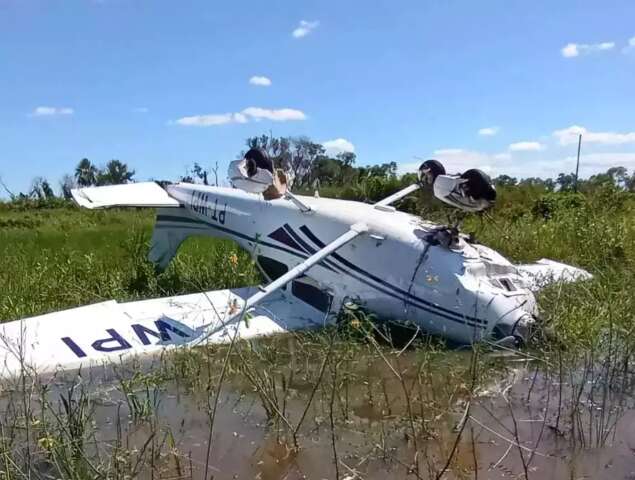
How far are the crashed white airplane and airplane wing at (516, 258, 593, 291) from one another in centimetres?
2

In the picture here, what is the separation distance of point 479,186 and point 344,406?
2.77 metres

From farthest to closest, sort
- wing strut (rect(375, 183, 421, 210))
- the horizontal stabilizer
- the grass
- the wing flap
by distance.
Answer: the horizontal stabilizer, wing strut (rect(375, 183, 421, 210)), the wing flap, the grass

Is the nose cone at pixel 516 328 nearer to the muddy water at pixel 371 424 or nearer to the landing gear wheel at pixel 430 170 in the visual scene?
the muddy water at pixel 371 424

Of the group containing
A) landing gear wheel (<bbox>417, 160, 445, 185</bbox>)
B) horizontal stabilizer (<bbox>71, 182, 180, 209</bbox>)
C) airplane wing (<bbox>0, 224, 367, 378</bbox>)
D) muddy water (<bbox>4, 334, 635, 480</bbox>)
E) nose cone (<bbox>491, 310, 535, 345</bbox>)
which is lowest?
muddy water (<bbox>4, 334, 635, 480</bbox>)

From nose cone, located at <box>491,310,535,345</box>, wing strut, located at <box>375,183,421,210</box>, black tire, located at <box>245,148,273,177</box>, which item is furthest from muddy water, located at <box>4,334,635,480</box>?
black tire, located at <box>245,148,273,177</box>

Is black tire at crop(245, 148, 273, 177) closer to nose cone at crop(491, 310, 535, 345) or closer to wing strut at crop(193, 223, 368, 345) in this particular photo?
wing strut at crop(193, 223, 368, 345)

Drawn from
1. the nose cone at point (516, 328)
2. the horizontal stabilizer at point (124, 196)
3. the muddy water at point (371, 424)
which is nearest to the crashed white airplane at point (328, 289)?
the nose cone at point (516, 328)

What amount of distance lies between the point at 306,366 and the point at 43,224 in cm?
2585

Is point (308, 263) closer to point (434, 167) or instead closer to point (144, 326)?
point (144, 326)

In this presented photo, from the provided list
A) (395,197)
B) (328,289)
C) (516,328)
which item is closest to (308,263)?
(328,289)

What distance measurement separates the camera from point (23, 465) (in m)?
3.46

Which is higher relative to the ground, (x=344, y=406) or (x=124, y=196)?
(x=124, y=196)

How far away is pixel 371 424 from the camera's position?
4410 millimetres

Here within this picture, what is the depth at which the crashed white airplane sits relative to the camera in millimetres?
5910
